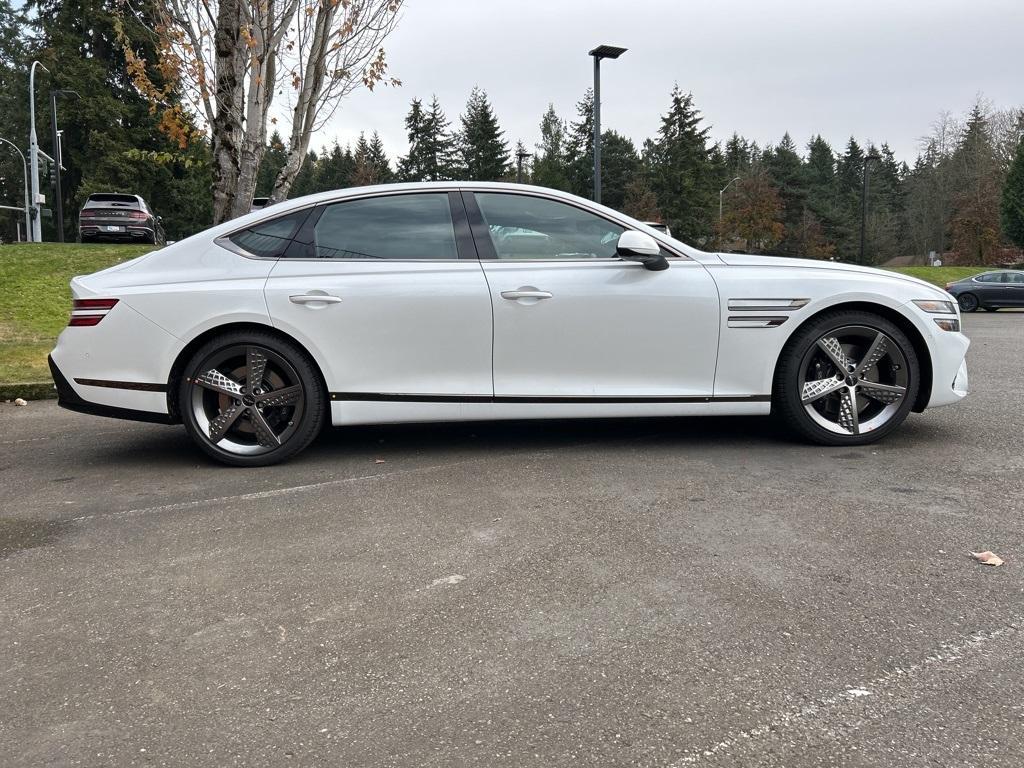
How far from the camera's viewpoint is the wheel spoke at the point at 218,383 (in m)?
4.45

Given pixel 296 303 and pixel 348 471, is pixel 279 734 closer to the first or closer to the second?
pixel 348 471

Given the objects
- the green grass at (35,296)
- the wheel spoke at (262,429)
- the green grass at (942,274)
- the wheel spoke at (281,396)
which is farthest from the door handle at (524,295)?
the green grass at (942,274)

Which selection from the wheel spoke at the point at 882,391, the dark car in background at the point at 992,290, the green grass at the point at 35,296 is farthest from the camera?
the dark car in background at the point at 992,290

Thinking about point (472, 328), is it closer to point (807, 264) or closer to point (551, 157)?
point (807, 264)

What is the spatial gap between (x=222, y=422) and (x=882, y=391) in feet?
12.5

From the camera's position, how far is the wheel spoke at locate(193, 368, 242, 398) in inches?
175

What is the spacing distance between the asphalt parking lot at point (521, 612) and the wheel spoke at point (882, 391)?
1.20 ft

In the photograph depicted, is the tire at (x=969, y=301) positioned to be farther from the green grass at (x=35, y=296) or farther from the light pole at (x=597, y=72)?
the green grass at (x=35, y=296)

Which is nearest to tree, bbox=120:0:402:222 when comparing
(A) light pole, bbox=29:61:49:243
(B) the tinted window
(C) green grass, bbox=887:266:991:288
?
(B) the tinted window

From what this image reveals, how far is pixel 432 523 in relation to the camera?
3.49 metres

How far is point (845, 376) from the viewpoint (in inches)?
185

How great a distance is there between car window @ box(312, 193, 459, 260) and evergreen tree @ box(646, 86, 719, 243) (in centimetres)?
5723

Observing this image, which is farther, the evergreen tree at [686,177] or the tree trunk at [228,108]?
the evergreen tree at [686,177]

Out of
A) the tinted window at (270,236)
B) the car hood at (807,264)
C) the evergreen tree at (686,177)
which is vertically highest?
the evergreen tree at (686,177)
